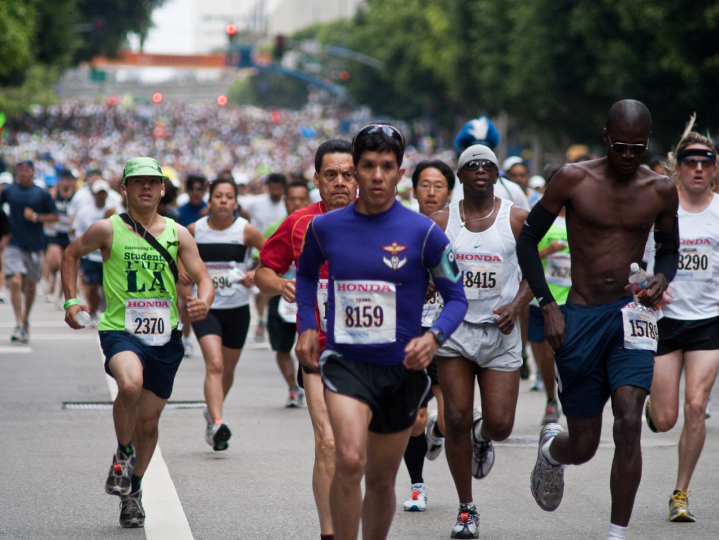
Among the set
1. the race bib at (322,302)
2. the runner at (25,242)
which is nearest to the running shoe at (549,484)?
the race bib at (322,302)

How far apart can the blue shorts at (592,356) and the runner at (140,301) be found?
1982 mm

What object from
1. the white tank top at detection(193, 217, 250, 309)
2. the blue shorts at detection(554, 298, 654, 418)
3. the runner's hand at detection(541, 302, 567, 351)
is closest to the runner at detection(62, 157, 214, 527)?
the runner's hand at detection(541, 302, 567, 351)

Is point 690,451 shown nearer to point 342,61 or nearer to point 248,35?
point 342,61

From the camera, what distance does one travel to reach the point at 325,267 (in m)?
5.61

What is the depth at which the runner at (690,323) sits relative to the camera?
6.53 metres

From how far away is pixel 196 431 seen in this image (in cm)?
942

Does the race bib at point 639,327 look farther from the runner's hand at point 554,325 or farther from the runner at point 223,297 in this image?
the runner at point 223,297

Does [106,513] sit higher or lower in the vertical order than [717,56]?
lower

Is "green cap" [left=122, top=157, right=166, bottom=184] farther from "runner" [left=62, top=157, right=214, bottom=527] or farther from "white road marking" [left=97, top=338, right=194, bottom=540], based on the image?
"white road marking" [left=97, top=338, right=194, bottom=540]

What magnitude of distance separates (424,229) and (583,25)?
33569mm

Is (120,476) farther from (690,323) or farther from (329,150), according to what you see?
(690,323)

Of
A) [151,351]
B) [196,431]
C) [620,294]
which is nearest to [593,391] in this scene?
[620,294]

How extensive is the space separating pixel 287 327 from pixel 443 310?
5.84 m

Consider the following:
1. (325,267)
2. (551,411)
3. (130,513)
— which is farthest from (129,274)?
(551,411)
